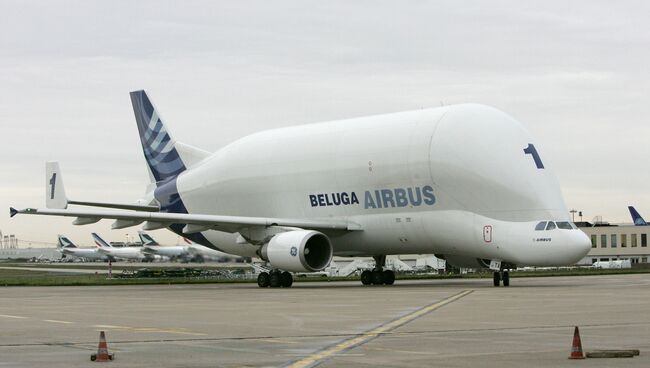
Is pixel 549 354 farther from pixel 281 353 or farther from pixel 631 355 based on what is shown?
pixel 281 353

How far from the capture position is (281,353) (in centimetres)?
1390

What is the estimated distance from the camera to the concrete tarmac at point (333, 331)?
13.2 m

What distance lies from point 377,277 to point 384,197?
437 cm

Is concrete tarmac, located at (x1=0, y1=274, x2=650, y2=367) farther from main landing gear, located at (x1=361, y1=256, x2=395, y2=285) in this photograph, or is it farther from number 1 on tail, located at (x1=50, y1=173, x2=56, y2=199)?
number 1 on tail, located at (x1=50, y1=173, x2=56, y2=199)

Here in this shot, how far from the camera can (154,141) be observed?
5562 centimetres

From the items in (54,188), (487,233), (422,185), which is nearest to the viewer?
(487,233)

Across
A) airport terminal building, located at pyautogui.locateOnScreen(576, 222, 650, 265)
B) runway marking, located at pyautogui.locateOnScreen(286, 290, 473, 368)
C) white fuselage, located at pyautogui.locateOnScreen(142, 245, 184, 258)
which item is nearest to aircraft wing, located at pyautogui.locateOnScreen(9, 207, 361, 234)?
runway marking, located at pyautogui.locateOnScreen(286, 290, 473, 368)

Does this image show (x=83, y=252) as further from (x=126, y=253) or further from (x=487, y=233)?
(x=487, y=233)

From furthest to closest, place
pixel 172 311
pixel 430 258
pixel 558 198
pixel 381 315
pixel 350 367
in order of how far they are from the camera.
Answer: pixel 430 258, pixel 558 198, pixel 172 311, pixel 381 315, pixel 350 367

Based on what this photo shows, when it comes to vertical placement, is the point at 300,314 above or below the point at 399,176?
below

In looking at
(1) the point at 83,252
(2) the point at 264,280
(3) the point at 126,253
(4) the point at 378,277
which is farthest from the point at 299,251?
(1) the point at 83,252

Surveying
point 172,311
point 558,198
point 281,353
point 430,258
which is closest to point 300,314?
point 172,311

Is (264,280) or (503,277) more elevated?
(503,277)

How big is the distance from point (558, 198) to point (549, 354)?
26.0 meters
